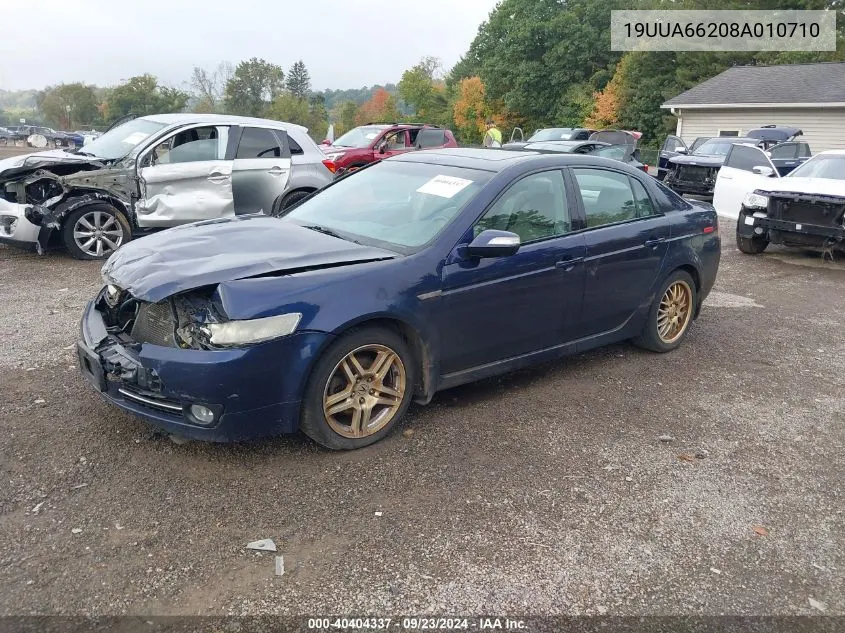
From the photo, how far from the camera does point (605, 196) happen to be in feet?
16.7

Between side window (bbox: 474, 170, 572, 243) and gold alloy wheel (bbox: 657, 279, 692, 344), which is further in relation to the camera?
gold alloy wheel (bbox: 657, 279, 692, 344)

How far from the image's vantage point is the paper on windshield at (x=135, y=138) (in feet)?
28.8

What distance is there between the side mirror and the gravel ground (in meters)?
1.07

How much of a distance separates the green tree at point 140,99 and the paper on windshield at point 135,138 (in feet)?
224

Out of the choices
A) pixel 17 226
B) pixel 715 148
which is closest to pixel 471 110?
pixel 715 148

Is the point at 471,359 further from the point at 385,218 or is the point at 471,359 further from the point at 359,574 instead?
the point at 359,574

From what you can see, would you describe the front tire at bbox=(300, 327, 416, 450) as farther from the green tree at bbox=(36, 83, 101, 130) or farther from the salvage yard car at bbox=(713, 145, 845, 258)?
the green tree at bbox=(36, 83, 101, 130)

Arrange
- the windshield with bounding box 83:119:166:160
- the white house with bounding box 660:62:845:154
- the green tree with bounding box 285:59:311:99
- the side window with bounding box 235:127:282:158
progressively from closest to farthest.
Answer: the windshield with bounding box 83:119:166:160, the side window with bounding box 235:127:282:158, the white house with bounding box 660:62:845:154, the green tree with bounding box 285:59:311:99

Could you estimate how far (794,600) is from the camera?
2834 millimetres

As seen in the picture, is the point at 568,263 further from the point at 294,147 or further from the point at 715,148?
the point at 715,148

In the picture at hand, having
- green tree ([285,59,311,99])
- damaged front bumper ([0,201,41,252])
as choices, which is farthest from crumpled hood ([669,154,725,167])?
green tree ([285,59,311,99])

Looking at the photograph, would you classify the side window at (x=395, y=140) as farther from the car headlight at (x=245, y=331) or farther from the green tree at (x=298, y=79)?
the green tree at (x=298, y=79)

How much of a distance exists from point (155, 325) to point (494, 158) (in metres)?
2.51

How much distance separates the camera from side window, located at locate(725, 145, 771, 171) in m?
14.3
